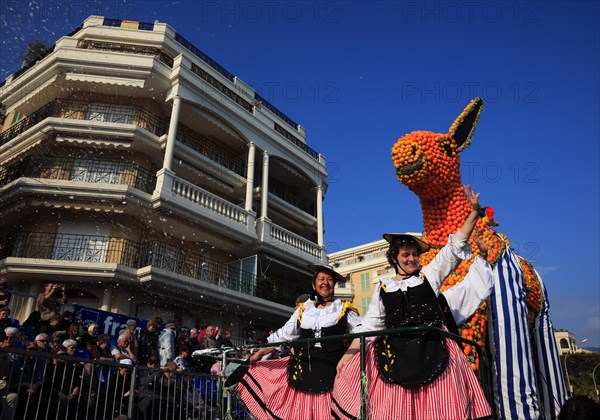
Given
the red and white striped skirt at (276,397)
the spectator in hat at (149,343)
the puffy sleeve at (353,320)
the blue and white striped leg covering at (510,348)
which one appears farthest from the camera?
the spectator in hat at (149,343)

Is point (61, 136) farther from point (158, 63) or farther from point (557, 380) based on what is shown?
point (557, 380)

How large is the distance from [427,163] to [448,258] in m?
1.43

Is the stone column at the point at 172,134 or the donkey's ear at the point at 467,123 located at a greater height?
the stone column at the point at 172,134

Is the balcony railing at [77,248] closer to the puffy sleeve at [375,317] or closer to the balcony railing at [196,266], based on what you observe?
the balcony railing at [196,266]

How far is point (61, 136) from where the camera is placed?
1534 cm

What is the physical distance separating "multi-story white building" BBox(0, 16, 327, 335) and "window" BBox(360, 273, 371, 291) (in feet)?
56.2

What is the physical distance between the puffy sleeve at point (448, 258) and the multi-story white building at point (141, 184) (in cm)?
1172

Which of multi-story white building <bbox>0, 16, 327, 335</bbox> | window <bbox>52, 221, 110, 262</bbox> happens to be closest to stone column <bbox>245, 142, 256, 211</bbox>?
multi-story white building <bbox>0, 16, 327, 335</bbox>

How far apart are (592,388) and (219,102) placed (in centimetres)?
3272

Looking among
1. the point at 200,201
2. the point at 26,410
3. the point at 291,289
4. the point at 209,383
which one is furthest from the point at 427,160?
the point at 291,289

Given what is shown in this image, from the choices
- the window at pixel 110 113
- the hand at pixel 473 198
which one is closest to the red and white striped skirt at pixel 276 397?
the hand at pixel 473 198

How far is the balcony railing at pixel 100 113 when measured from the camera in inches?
634

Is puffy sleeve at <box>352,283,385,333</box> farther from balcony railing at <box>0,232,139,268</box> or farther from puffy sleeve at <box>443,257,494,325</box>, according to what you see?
balcony railing at <box>0,232,139,268</box>

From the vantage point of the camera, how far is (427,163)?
14.3 ft
